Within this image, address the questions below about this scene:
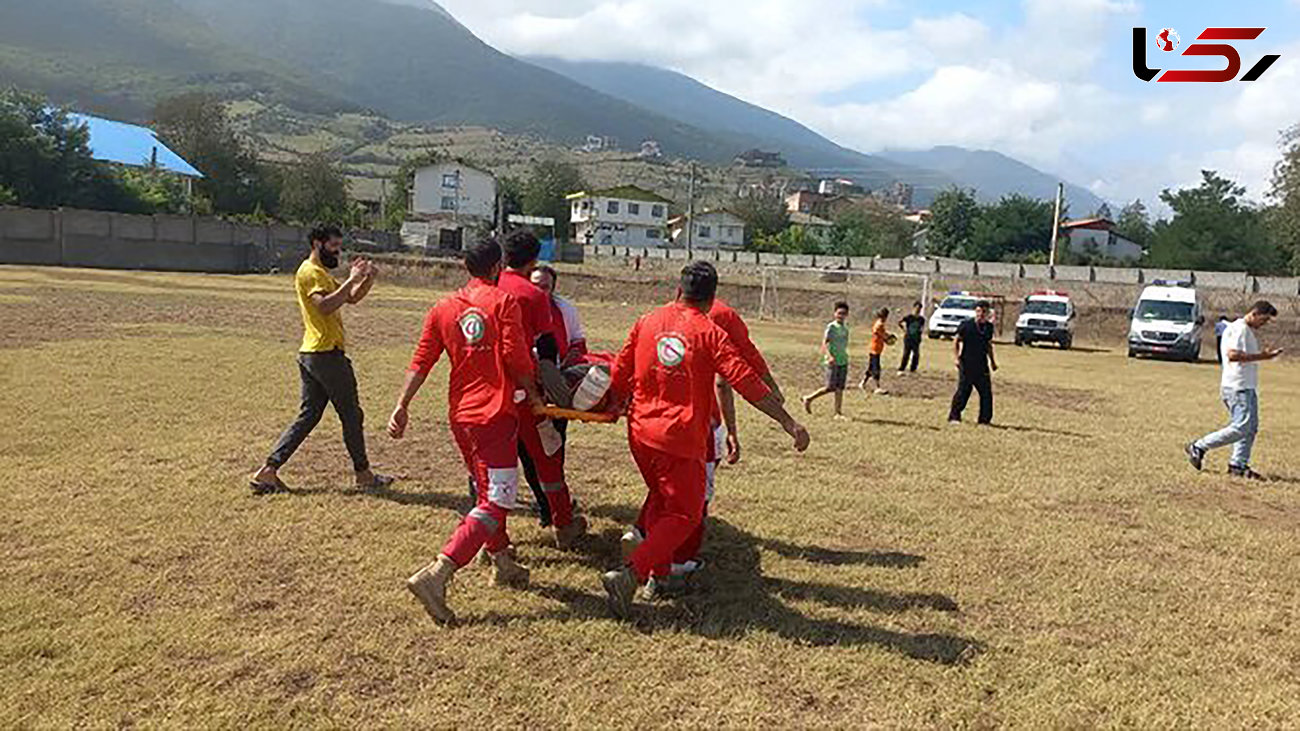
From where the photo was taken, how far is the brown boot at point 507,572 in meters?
5.24

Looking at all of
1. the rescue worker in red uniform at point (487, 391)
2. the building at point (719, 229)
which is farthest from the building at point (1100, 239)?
the rescue worker in red uniform at point (487, 391)

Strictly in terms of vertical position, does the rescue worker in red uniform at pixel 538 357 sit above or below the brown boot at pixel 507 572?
above

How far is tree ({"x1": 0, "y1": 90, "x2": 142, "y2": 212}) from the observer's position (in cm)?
4956

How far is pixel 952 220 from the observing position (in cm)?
8038

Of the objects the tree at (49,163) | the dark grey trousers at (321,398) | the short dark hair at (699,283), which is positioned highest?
the tree at (49,163)

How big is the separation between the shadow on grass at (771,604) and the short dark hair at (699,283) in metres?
1.65

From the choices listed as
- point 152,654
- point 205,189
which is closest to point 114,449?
point 152,654

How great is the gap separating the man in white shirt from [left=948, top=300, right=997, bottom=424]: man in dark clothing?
296 centimetres

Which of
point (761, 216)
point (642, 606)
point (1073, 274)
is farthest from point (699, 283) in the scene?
point (761, 216)

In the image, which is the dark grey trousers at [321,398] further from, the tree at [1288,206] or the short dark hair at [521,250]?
the tree at [1288,206]

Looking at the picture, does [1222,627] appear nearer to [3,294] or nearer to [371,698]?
[371,698]

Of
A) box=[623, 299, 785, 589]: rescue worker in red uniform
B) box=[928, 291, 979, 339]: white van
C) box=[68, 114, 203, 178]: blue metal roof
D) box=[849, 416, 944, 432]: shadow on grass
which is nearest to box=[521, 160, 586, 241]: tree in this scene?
box=[68, 114, 203, 178]: blue metal roof

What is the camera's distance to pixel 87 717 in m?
3.67

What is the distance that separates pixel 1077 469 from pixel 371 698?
789 centimetres
